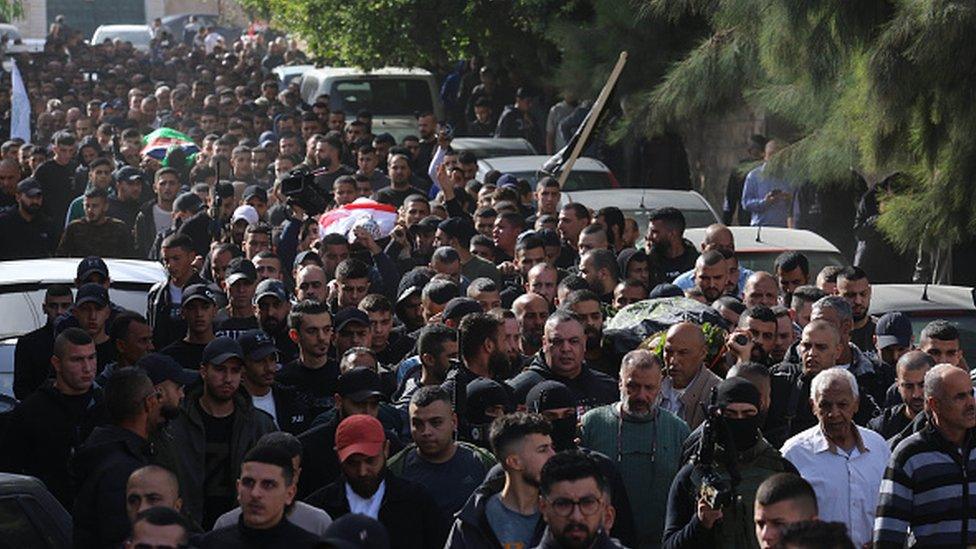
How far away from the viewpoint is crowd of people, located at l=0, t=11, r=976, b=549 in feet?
26.2

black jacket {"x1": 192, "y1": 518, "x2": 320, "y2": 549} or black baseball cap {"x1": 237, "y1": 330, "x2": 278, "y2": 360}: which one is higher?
black jacket {"x1": 192, "y1": 518, "x2": 320, "y2": 549}

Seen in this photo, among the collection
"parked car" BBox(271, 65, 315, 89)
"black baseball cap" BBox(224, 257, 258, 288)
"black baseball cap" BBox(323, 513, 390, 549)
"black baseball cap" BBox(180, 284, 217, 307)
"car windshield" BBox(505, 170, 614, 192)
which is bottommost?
"parked car" BBox(271, 65, 315, 89)

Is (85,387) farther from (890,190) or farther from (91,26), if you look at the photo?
(91,26)

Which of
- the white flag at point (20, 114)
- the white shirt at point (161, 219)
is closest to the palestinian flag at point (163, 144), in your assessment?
the white flag at point (20, 114)

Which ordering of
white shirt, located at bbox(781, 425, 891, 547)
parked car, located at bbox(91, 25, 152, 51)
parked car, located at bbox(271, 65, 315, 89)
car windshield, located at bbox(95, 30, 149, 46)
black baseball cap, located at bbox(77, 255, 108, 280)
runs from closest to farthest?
white shirt, located at bbox(781, 425, 891, 547)
black baseball cap, located at bbox(77, 255, 108, 280)
parked car, located at bbox(271, 65, 315, 89)
parked car, located at bbox(91, 25, 152, 51)
car windshield, located at bbox(95, 30, 149, 46)

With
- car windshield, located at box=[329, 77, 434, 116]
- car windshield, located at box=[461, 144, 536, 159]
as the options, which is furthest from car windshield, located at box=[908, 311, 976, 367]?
car windshield, located at box=[329, 77, 434, 116]

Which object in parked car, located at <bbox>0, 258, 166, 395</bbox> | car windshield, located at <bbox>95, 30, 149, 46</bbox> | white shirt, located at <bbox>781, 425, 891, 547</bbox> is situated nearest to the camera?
white shirt, located at <bbox>781, 425, 891, 547</bbox>

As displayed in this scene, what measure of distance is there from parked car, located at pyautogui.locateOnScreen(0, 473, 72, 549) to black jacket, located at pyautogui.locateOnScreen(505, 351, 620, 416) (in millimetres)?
2585

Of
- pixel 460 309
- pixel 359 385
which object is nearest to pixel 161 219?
pixel 460 309

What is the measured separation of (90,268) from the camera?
13.0 meters

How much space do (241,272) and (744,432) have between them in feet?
16.8

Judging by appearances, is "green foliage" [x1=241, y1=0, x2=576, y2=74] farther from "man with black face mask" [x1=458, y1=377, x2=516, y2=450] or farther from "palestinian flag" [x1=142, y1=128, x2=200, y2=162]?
"man with black face mask" [x1=458, y1=377, x2=516, y2=450]

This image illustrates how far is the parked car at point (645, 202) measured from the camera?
59.1 ft

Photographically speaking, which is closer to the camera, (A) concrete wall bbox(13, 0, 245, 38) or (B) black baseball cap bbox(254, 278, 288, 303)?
(B) black baseball cap bbox(254, 278, 288, 303)
